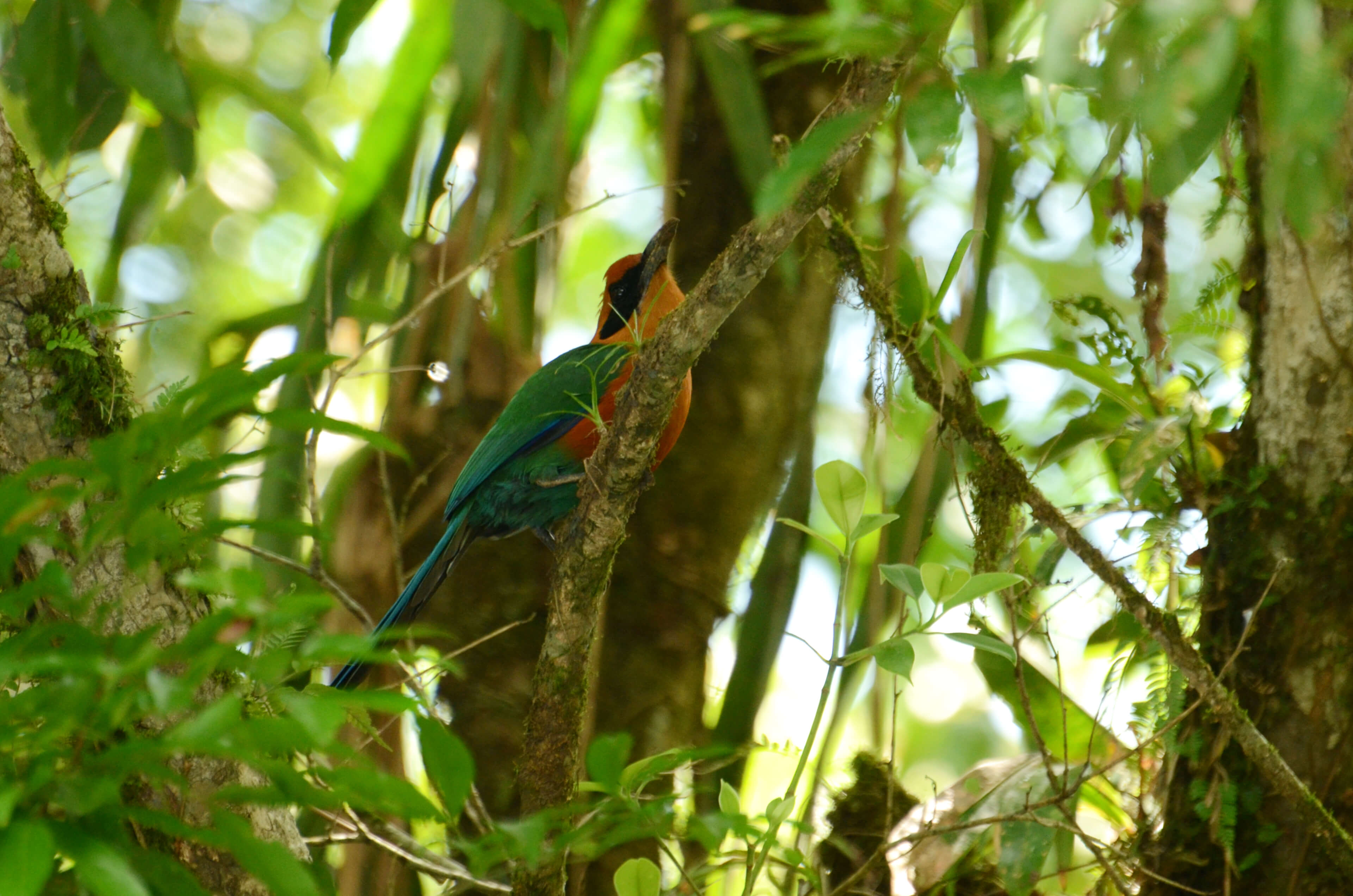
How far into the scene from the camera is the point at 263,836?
6.46ft

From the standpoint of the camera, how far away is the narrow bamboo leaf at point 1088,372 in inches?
101

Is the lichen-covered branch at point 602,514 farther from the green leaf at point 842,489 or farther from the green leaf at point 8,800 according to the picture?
the green leaf at point 8,800

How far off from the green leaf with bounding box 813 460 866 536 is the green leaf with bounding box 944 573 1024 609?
26cm

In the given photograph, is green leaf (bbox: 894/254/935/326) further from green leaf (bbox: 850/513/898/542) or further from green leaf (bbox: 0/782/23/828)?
green leaf (bbox: 0/782/23/828)

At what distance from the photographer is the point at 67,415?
1976 millimetres

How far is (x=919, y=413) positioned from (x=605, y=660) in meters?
1.40

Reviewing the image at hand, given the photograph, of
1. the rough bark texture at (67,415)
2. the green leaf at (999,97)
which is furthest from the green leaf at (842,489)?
the rough bark texture at (67,415)

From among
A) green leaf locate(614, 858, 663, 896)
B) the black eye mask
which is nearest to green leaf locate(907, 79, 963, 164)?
green leaf locate(614, 858, 663, 896)

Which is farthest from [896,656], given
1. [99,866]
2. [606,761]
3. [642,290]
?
[642,290]

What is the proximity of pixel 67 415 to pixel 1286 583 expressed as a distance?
234 centimetres

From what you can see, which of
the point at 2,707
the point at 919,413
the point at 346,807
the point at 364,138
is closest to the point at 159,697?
the point at 2,707

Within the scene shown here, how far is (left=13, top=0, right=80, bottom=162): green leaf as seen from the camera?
2990mm

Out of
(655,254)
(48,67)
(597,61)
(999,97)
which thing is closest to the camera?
(999,97)

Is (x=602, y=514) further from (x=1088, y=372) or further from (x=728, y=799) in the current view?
(x=1088, y=372)
